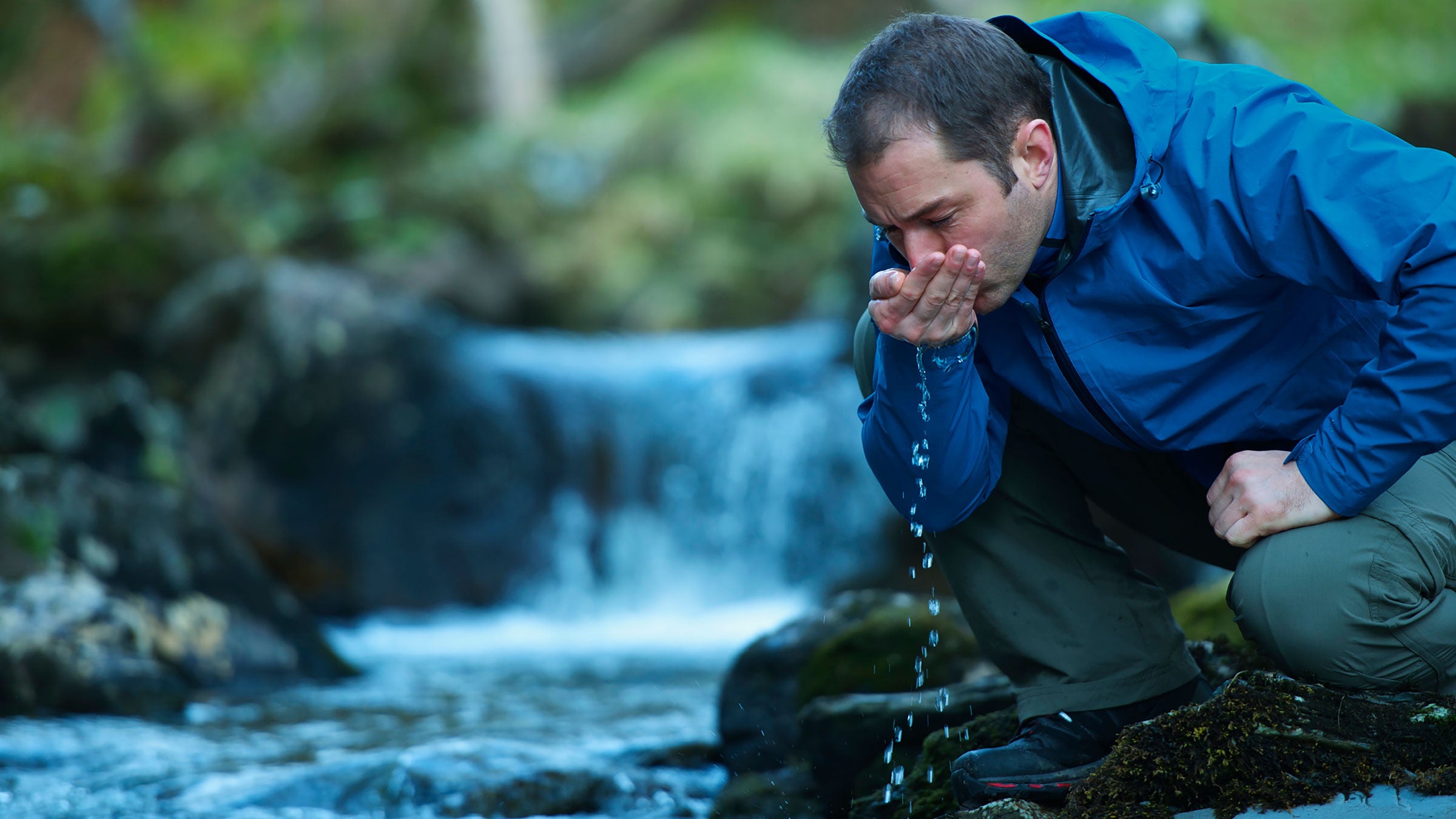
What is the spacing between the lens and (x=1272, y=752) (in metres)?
2.01

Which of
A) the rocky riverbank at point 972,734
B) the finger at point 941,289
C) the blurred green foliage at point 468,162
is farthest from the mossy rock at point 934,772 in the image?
the blurred green foliage at point 468,162

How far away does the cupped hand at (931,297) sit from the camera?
6.86 ft

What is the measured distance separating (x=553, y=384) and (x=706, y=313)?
11.8 ft

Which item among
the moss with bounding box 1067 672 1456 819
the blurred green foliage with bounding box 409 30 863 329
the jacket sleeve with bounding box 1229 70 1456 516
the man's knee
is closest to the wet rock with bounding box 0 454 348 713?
the moss with bounding box 1067 672 1456 819

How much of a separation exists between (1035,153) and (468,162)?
1181cm

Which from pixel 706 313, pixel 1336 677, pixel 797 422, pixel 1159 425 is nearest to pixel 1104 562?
pixel 1159 425

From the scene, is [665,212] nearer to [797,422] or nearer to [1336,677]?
[797,422]

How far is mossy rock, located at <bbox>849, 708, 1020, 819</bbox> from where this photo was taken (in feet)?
8.50

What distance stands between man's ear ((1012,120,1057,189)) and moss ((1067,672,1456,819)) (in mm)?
975

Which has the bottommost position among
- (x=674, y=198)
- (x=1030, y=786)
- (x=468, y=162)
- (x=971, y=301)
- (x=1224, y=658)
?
(x=1030, y=786)

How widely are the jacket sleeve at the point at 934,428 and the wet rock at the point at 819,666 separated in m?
0.99

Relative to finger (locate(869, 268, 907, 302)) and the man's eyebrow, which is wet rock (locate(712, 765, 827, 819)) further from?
the man's eyebrow

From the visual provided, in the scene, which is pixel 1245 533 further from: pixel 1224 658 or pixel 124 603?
pixel 124 603

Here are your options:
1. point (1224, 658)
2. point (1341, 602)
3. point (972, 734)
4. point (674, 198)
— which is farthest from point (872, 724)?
point (674, 198)
